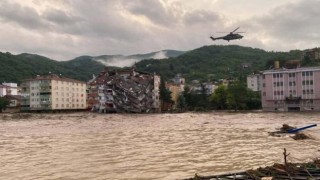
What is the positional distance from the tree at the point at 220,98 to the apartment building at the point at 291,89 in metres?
15.5

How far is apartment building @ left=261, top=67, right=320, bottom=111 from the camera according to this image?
99625mm

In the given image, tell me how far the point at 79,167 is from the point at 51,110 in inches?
4195

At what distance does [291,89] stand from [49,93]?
72986mm

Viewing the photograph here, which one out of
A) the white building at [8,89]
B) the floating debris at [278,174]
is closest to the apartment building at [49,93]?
the white building at [8,89]

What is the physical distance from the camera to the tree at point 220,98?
4722 inches

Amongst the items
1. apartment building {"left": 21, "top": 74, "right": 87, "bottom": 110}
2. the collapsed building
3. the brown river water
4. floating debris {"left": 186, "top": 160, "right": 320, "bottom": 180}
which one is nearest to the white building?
apartment building {"left": 21, "top": 74, "right": 87, "bottom": 110}

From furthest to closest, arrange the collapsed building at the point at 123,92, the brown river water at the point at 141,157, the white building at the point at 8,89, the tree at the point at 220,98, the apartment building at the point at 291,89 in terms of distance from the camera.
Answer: the white building at the point at 8,89 → the collapsed building at the point at 123,92 → the tree at the point at 220,98 → the apartment building at the point at 291,89 → the brown river water at the point at 141,157

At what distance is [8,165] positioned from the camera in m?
24.3

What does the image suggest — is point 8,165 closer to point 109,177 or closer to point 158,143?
point 109,177

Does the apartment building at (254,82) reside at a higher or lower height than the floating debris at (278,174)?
higher

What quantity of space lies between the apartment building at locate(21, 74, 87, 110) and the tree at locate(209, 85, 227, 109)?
47.3 m

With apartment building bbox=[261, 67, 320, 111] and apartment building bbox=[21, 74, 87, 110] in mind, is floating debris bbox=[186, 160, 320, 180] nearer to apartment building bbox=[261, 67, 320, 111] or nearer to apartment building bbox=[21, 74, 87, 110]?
apartment building bbox=[261, 67, 320, 111]

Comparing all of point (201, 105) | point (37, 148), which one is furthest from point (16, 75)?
point (37, 148)

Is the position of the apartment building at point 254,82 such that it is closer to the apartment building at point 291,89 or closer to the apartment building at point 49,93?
the apartment building at point 291,89
